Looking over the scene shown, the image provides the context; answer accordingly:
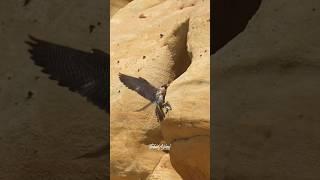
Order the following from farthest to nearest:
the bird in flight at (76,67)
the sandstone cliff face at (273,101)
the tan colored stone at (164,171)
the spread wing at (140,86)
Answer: the spread wing at (140,86) → the tan colored stone at (164,171) → the bird in flight at (76,67) → the sandstone cliff face at (273,101)

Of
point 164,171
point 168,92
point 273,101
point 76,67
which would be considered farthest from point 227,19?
point 164,171

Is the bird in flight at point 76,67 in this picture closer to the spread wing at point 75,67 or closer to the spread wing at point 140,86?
the spread wing at point 75,67

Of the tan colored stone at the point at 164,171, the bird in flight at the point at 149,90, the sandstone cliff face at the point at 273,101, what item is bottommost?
the tan colored stone at the point at 164,171

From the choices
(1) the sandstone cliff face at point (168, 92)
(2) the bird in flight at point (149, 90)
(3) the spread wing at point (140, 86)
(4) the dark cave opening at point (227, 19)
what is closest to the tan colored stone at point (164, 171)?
(1) the sandstone cliff face at point (168, 92)

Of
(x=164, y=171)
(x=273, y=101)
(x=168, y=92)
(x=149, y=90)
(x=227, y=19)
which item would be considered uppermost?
(x=227, y=19)

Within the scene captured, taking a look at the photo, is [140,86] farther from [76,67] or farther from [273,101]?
[273,101]

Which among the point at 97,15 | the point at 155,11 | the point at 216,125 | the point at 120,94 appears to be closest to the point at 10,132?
the point at 97,15
